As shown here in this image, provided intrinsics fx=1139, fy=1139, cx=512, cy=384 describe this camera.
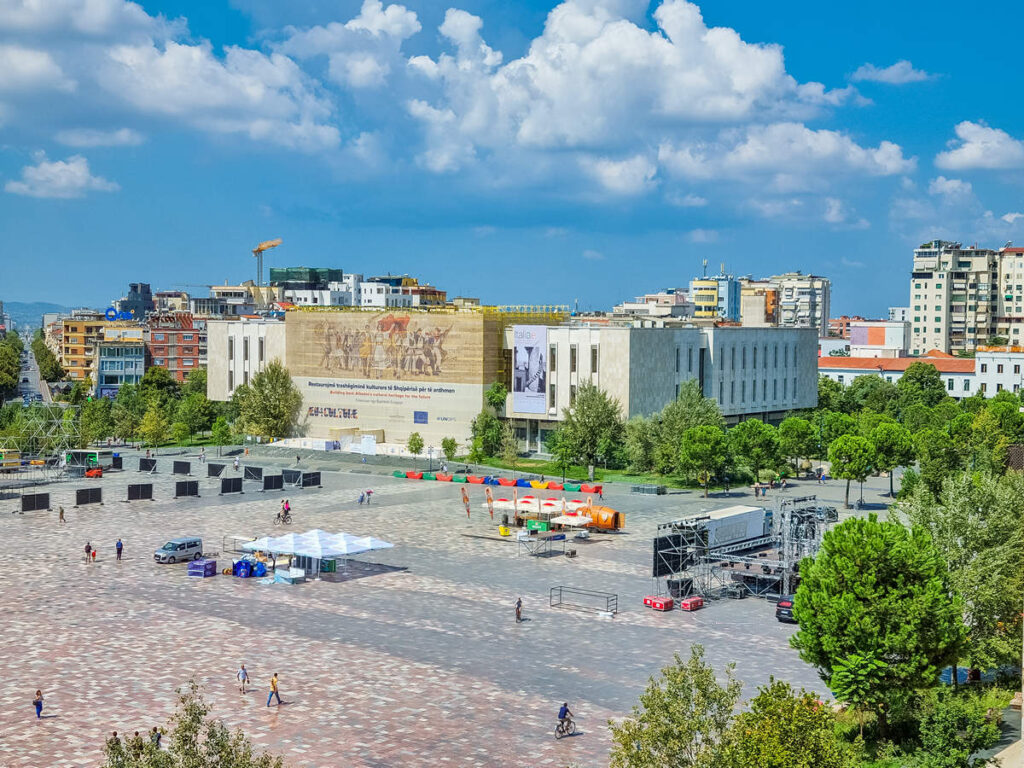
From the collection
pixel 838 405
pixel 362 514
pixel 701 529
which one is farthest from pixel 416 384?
Result: pixel 701 529

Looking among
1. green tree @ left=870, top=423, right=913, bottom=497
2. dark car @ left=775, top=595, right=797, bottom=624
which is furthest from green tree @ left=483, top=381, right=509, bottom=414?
dark car @ left=775, top=595, right=797, bottom=624

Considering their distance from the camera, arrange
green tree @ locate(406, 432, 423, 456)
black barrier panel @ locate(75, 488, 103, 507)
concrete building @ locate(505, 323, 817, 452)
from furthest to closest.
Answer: green tree @ locate(406, 432, 423, 456)
concrete building @ locate(505, 323, 817, 452)
black barrier panel @ locate(75, 488, 103, 507)

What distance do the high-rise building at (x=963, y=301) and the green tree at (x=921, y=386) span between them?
5376 cm

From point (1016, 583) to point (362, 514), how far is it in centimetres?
4077

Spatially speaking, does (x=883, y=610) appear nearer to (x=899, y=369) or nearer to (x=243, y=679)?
(x=243, y=679)

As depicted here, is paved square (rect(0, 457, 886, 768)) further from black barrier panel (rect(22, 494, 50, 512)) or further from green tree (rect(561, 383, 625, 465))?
green tree (rect(561, 383, 625, 465))

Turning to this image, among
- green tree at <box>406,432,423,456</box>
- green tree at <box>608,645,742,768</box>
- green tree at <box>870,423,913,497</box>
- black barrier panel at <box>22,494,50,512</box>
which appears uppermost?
green tree at <box>870,423,913,497</box>

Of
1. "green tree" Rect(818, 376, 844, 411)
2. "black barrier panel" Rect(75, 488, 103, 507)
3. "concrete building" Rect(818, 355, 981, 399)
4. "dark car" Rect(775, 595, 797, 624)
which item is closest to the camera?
"dark car" Rect(775, 595, 797, 624)

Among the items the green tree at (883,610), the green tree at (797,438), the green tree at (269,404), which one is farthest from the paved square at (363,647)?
the green tree at (269,404)

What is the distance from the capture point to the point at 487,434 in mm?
95562

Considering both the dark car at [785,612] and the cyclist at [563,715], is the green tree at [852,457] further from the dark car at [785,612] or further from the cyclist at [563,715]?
the cyclist at [563,715]

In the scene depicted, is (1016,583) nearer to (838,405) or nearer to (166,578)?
(166,578)

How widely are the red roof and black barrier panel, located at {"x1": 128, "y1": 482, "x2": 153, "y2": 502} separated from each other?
9948 centimetres

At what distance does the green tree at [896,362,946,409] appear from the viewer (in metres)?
124
